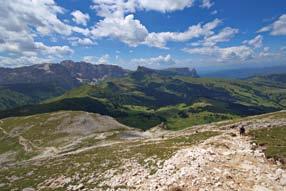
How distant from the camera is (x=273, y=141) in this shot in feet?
133

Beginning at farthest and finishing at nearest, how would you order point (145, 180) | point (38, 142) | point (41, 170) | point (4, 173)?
1. point (38, 142)
2. point (4, 173)
3. point (41, 170)
4. point (145, 180)

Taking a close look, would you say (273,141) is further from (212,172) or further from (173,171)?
(173,171)

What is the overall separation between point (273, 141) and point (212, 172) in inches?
548

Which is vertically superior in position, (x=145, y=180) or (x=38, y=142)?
(x=145, y=180)

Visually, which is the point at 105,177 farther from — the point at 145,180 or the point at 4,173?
the point at 4,173

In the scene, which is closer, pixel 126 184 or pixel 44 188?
pixel 126 184

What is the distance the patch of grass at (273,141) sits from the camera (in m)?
35.1

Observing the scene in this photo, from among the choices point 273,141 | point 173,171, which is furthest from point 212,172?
point 273,141

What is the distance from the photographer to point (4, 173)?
53594 mm

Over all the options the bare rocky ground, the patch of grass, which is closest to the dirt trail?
the bare rocky ground

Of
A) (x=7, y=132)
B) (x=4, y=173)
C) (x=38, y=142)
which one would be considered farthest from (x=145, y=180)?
(x=7, y=132)

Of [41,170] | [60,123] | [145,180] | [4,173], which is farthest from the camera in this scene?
[60,123]

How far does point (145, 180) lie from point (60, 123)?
98.0 m

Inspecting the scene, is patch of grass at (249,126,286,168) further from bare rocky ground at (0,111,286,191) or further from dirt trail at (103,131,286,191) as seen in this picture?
dirt trail at (103,131,286,191)
